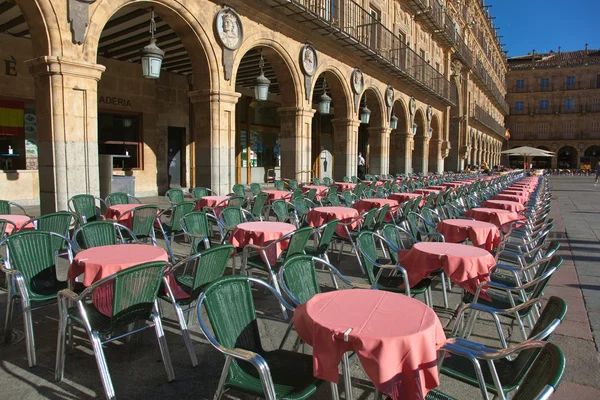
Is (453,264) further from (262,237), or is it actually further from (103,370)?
(103,370)

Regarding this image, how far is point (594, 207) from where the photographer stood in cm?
1352

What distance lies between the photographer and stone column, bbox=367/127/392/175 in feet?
56.0

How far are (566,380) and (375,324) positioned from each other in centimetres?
165

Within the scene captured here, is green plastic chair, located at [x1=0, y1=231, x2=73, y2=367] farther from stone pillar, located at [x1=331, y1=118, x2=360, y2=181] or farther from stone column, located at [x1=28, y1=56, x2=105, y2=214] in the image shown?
stone pillar, located at [x1=331, y1=118, x2=360, y2=181]

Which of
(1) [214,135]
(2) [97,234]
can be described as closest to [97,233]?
(2) [97,234]

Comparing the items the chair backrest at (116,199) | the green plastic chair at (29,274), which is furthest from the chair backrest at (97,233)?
the chair backrest at (116,199)

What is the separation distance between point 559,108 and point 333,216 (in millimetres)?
62565

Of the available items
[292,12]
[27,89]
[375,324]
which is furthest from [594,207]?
[27,89]

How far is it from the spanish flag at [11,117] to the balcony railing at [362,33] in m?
6.22

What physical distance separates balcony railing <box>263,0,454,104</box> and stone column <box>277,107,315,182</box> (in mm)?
2316

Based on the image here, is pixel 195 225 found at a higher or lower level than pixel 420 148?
lower

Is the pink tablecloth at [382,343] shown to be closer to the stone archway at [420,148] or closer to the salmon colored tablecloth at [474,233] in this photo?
the salmon colored tablecloth at [474,233]

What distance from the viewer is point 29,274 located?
3178mm

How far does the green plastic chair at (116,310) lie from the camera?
7.84ft
